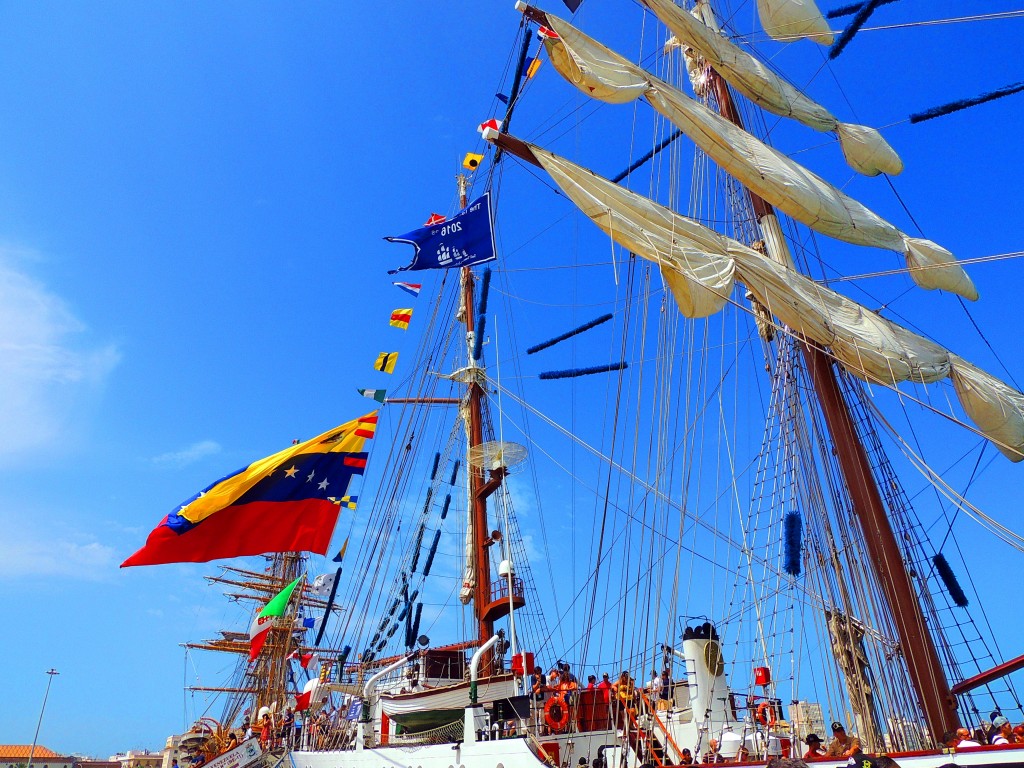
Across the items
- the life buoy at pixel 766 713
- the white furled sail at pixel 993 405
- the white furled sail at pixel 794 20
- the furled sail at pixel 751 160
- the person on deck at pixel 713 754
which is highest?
the white furled sail at pixel 794 20

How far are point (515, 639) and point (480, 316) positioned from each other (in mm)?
13718

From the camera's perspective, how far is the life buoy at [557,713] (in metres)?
14.7

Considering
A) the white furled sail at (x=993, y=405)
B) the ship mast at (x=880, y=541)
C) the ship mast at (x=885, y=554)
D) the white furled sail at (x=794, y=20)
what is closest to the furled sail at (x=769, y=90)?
the white furled sail at (x=794, y=20)

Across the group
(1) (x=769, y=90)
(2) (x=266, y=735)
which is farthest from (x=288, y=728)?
(1) (x=769, y=90)

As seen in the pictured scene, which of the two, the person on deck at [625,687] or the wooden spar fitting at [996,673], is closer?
the wooden spar fitting at [996,673]

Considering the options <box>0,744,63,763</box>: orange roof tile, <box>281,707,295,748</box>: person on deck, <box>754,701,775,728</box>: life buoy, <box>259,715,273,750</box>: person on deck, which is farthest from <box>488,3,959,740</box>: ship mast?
<box>0,744,63,763</box>: orange roof tile

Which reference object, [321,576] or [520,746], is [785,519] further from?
[321,576]

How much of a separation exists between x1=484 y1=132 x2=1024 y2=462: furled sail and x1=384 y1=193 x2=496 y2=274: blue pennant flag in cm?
463

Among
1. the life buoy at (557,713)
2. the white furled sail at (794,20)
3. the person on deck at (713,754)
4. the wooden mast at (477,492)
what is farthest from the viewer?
the wooden mast at (477,492)

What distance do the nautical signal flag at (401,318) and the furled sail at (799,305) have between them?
547 inches

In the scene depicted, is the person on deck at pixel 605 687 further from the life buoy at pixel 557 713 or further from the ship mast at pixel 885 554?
the ship mast at pixel 885 554

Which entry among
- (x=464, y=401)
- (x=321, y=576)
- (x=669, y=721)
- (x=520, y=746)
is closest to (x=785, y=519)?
(x=669, y=721)

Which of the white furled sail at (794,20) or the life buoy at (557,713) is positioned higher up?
the white furled sail at (794,20)

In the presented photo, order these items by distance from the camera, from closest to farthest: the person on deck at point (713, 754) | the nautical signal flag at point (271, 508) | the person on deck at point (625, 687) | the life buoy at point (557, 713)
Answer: the person on deck at point (713, 754), the person on deck at point (625, 687), the life buoy at point (557, 713), the nautical signal flag at point (271, 508)
